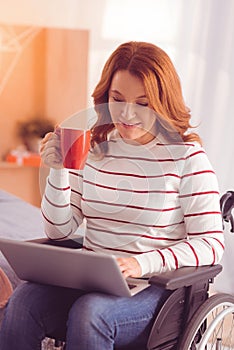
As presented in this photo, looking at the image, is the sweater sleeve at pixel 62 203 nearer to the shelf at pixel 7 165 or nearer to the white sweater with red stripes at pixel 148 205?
the white sweater with red stripes at pixel 148 205

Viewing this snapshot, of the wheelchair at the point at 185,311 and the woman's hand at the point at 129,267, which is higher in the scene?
the woman's hand at the point at 129,267

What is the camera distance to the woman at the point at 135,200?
5.74ft

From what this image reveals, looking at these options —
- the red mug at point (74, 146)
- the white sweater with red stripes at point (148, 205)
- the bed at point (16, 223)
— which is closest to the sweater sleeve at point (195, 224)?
the white sweater with red stripes at point (148, 205)

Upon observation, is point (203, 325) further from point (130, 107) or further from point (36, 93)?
point (36, 93)

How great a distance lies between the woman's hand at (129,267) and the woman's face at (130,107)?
326 mm

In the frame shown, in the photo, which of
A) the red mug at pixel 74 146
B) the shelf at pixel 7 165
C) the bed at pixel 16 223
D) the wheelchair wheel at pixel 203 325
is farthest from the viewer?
the shelf at pixel 7 165

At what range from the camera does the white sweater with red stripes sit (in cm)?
179

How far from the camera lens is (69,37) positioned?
4535 millimetres

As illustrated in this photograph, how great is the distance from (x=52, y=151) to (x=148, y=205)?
28 cm

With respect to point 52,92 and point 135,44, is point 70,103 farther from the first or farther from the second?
point 135,44

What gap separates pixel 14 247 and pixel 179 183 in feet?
1.41

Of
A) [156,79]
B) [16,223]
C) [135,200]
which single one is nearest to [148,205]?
[135,200]

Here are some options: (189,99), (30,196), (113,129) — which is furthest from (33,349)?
Answer: (30,196)

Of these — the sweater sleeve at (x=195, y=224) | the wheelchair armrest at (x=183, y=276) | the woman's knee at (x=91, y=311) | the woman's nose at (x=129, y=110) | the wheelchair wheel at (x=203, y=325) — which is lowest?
the wheelchair wheel at (x=203, y=325)
